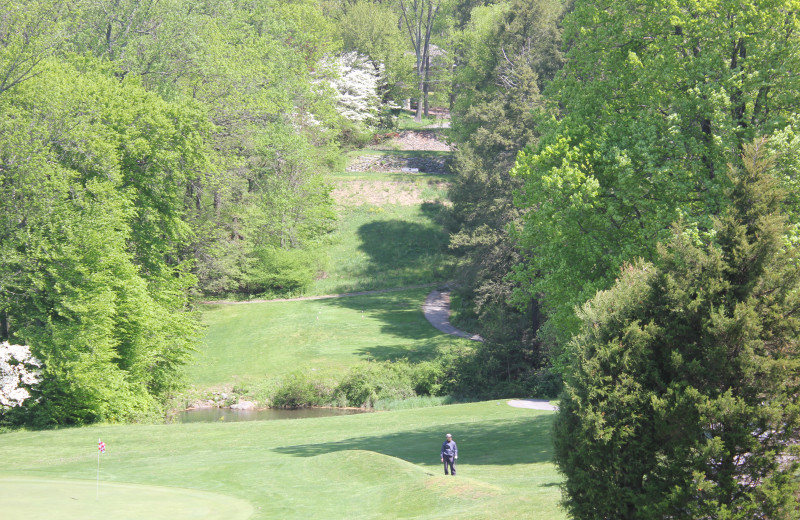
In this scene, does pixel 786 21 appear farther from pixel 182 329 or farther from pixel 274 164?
pixel 274 164

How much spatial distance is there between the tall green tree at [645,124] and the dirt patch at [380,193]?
4622 cm

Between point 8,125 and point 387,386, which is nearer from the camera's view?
point 8,125

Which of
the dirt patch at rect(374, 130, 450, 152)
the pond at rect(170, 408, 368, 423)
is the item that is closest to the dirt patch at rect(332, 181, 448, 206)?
the dirt patch at rect(374, 130, 450, 152)

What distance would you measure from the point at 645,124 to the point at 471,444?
472 inches

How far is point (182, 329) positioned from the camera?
121 ft

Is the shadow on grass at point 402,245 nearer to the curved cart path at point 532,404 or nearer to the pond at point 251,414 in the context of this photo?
the pond at point 251,414

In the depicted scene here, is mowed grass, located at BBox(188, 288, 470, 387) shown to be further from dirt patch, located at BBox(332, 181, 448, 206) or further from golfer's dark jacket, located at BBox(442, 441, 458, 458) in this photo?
golfer's dark jacket, located at BBox(442, 441, 458, 458)

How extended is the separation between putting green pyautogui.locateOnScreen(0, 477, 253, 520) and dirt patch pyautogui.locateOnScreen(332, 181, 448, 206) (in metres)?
53.0

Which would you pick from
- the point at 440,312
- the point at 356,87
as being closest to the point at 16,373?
the point at 440,312

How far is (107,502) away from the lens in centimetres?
1633

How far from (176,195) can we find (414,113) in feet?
229

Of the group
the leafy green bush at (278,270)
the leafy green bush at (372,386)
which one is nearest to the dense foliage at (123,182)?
the leafy green bush at (278,270)

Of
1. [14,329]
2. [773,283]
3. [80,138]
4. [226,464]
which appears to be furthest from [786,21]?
[14,329]

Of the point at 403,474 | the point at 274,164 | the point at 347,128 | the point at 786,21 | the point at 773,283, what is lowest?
the point at 403,474
